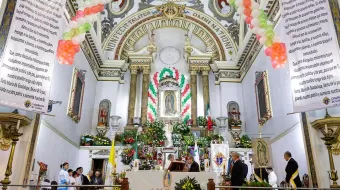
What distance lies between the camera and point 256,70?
487 inches

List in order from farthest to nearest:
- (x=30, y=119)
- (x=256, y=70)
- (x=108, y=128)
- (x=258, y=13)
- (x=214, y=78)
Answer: (x=214, y=78)
(x=108, y=128)
(x=256, y=70)
(x=258, y=13)
(x=30, y=119)

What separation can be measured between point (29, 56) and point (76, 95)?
563 centimetres

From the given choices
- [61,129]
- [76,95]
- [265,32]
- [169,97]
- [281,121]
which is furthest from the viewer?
[169,97]

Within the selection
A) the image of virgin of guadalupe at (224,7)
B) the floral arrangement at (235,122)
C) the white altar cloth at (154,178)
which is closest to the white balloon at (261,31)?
the white altar cloth at (154,178)

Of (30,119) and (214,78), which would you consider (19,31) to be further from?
(214,78)

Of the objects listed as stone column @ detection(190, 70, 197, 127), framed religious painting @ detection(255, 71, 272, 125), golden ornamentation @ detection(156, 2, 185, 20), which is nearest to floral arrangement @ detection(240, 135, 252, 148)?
framed religious painting @ detection(255, 71, 272, 125)

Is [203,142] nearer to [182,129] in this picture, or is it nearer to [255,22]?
[182,129]

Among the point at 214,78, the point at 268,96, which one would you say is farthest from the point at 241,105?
the point at 268,96

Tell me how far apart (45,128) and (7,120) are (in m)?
2.63

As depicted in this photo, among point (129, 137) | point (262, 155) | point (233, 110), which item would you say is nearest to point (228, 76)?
point (233, 110)

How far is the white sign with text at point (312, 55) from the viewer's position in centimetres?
568

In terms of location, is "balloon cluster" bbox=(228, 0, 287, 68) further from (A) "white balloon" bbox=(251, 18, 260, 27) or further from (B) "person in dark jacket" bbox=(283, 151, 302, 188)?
(B) "person in dark jacket" bbox=(283, 151, 302, 188)

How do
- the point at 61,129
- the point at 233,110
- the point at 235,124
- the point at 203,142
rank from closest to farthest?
the point at 61,129, the point at 203,142, the point at 235,124, the point at 233,110

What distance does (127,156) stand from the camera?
440 inches
